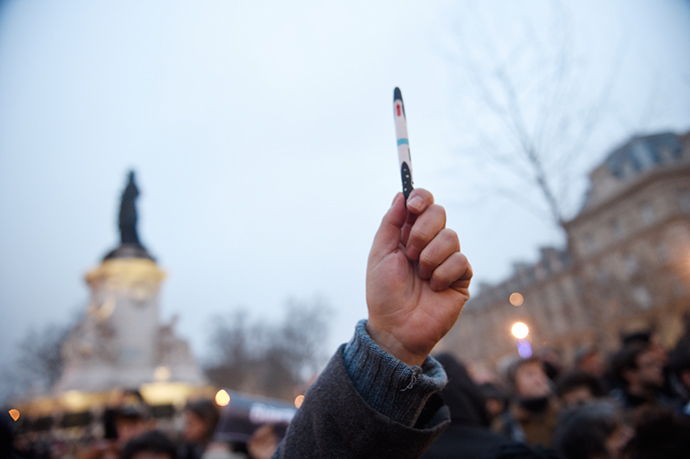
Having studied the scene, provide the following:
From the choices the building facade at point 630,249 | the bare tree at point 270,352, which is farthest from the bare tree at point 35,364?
the building facade at point 630,249

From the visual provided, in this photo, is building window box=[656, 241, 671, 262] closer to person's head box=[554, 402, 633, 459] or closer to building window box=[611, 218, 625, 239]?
building window box=[611, 218, 625, 239]

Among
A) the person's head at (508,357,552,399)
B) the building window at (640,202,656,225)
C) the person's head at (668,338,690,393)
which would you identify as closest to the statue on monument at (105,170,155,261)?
the person's head at (508,357,552,399)

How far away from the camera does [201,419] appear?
178 inches

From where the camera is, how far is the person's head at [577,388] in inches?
148

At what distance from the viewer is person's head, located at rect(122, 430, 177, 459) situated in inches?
124

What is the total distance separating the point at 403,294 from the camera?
1283 millimetres

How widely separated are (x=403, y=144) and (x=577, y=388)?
135 inches

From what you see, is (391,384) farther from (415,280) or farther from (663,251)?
(663,251)

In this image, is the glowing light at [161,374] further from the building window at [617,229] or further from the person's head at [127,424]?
the building window at [617,229]

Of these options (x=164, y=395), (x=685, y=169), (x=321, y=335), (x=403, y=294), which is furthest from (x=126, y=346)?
(x=685, y=169)

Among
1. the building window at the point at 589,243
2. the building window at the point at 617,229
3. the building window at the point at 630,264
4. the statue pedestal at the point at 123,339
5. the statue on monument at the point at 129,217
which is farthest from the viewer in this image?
the building window at the point at 589,243

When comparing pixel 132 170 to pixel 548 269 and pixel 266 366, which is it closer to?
pixel 266 366

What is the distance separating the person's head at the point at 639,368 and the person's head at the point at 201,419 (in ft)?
→ 12.3

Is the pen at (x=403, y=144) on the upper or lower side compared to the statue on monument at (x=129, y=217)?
lower
